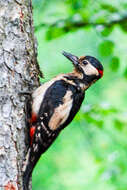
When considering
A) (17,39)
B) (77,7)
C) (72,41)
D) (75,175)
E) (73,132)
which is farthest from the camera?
(73,132)

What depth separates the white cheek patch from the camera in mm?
4383

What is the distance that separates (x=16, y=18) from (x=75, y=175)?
682 cm

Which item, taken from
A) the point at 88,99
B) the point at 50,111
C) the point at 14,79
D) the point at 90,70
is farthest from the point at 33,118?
the point at 88,99

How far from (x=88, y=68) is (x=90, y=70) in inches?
1.0

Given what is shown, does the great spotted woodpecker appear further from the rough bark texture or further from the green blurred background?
the green blurred background

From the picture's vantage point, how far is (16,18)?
4.03 metres

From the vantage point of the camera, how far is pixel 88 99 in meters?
11.0

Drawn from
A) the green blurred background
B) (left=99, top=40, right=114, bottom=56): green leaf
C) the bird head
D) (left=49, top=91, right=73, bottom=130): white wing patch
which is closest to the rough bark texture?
(left=49, top=91, right=73, bottom=130): white wing patch

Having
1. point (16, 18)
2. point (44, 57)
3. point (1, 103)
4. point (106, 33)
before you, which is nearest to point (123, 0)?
point (106, 33)

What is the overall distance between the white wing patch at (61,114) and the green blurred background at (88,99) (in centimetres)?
136

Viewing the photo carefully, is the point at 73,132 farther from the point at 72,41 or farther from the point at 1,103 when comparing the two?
the point at 1,103

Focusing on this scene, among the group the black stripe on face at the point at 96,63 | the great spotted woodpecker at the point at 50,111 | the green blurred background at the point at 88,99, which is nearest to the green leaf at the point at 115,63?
the green blurred background at the point at 88,99

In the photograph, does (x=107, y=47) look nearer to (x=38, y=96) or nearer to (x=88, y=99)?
(x=38, y=96)

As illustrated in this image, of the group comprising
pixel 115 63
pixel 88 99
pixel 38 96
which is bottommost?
pixel 88 99
